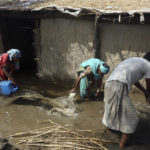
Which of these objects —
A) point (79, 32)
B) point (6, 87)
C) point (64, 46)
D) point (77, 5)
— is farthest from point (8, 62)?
point (77, 5)

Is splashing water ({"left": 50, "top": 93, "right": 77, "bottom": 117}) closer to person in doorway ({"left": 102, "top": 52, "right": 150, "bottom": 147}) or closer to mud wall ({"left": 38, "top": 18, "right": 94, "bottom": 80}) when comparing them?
mud wall ({"left": 38, "top": 18, "right": 94, "bottom": 80})

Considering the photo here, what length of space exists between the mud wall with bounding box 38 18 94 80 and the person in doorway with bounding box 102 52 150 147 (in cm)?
254

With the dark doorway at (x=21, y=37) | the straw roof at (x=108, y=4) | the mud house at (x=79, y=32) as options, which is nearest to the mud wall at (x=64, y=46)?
the mud house at (x=79, y=32)

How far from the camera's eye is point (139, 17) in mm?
4883

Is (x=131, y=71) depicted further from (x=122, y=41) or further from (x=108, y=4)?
(x=108, y=4)

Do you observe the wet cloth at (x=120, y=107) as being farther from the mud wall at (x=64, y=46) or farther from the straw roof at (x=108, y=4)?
the straw roof at (x=108, y=4)

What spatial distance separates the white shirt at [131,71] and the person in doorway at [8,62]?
2.72 meters

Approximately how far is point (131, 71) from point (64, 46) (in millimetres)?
3254

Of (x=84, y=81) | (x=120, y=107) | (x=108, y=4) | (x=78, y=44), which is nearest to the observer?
(x=120, y=107)

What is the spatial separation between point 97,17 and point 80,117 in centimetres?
258

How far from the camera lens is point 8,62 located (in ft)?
16.4

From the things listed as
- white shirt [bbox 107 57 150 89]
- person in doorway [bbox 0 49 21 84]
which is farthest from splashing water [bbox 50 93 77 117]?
white shirt [bbox 107 57 150 89]

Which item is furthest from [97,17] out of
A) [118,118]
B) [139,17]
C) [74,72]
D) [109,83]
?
[118,118]

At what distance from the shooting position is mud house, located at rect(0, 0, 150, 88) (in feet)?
16.7
